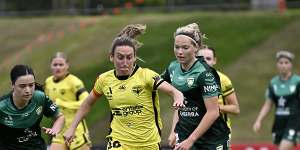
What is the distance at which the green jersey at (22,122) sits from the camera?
8.88 m

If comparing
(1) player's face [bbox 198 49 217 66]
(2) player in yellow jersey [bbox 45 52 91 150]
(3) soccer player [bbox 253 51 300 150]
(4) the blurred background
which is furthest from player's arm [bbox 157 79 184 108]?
(4) the blurred background

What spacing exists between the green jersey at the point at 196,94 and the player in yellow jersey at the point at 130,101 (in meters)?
0.29

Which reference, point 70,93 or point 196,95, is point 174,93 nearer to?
point 196,95

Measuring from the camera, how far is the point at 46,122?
2250 centimetres

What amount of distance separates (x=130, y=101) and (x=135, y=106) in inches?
3.1

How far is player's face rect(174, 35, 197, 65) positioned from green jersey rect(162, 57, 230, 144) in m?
0.15

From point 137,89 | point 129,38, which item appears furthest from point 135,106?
point 129,38

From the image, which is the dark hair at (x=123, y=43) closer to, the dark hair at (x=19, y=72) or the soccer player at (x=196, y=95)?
the soccer player at (x=196, y=95)

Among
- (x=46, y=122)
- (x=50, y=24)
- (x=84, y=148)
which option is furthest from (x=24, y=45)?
(x=84, y=148)

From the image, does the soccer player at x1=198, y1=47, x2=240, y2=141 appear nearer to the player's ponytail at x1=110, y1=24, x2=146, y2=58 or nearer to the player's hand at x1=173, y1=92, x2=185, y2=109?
the player's ponytail at x1=110, y1=24, x2=146, y2=58

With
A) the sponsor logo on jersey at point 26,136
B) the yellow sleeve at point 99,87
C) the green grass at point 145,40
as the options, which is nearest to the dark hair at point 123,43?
the yellow sleeve at point 99,87

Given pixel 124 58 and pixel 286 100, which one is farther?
pixel 286 100

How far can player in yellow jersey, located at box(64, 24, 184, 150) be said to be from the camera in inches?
336

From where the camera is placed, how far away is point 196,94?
8.52 m
